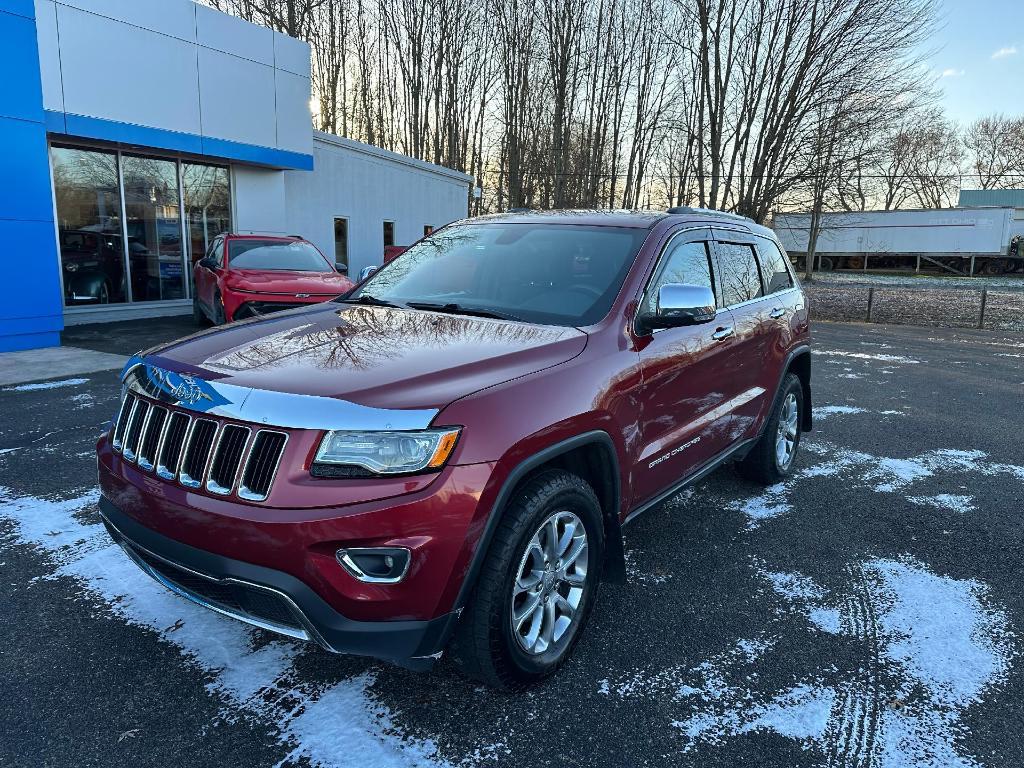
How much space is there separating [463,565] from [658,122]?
A: 35.9 m

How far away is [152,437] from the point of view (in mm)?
2498

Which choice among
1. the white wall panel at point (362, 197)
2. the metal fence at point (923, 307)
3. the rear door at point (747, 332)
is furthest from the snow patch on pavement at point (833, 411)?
the white wall panel at point (362, 197)

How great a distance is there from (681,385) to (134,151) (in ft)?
45.2

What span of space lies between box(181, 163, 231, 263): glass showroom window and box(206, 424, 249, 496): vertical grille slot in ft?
45.3

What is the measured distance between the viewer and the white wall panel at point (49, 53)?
11.4 metres

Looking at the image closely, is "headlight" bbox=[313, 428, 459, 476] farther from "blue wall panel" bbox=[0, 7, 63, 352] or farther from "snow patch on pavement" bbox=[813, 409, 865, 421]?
"blue wall panel" bbox=[0, 7, 63, 352]

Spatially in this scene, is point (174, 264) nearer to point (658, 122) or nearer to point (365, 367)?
point (365, 367)

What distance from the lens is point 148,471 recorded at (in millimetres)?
2459

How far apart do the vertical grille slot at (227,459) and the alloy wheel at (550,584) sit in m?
1.00

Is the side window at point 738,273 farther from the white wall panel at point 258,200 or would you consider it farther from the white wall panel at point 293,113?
the white wall panel at point 293,113

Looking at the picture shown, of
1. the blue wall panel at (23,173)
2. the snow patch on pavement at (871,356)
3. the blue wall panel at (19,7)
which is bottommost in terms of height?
the snow patch on pavement at (871,356)

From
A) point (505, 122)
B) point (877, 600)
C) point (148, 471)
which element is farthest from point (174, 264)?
point (505, 122)

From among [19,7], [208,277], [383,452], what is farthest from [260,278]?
[383,452]

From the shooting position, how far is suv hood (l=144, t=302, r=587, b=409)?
Answer: 2.30 meters
